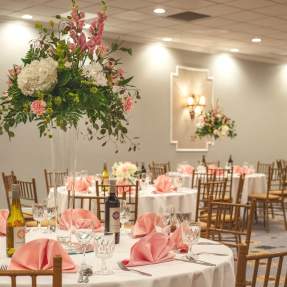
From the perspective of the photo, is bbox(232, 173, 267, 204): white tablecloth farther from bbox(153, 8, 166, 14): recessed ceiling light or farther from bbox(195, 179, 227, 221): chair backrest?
bbox(153, 8, 166, 14): recessed ceiling light

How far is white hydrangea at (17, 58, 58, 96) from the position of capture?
2852 millimetres

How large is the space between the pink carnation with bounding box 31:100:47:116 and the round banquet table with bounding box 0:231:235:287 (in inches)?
29.4

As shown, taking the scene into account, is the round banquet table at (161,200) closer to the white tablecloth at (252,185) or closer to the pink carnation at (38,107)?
the white tablecloth at (252,185)

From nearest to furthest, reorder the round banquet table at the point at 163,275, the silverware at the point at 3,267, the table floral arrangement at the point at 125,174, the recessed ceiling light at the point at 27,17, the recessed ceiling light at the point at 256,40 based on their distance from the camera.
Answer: the round banquet table at the point at 163,275 < the silverware at the point at 3,267 < the table floral arrangement at the point at 125,174 < the recessed ceiling light at the point at 27,17 < the recessed ceiling light at the point at 256,40

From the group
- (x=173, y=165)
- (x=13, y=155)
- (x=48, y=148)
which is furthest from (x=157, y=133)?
(x=13, y=155)

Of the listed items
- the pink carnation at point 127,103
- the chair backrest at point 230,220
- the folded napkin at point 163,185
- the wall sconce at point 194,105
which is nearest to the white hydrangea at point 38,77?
the pink carnation at point 127,103

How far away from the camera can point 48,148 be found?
30.3ft

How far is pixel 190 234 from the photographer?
2740 mm

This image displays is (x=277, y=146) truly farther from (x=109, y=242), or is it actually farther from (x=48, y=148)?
(x=109, y=242)

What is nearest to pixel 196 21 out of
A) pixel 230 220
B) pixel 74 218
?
pixel 230 220

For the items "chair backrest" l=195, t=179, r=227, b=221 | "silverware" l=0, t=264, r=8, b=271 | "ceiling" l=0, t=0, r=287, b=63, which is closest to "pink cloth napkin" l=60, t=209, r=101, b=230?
"silverware" l=0, t=264, r=8, b=271

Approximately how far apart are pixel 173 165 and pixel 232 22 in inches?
131

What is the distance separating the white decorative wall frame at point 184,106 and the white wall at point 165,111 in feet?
0.41

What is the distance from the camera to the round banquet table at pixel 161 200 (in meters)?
5.91
